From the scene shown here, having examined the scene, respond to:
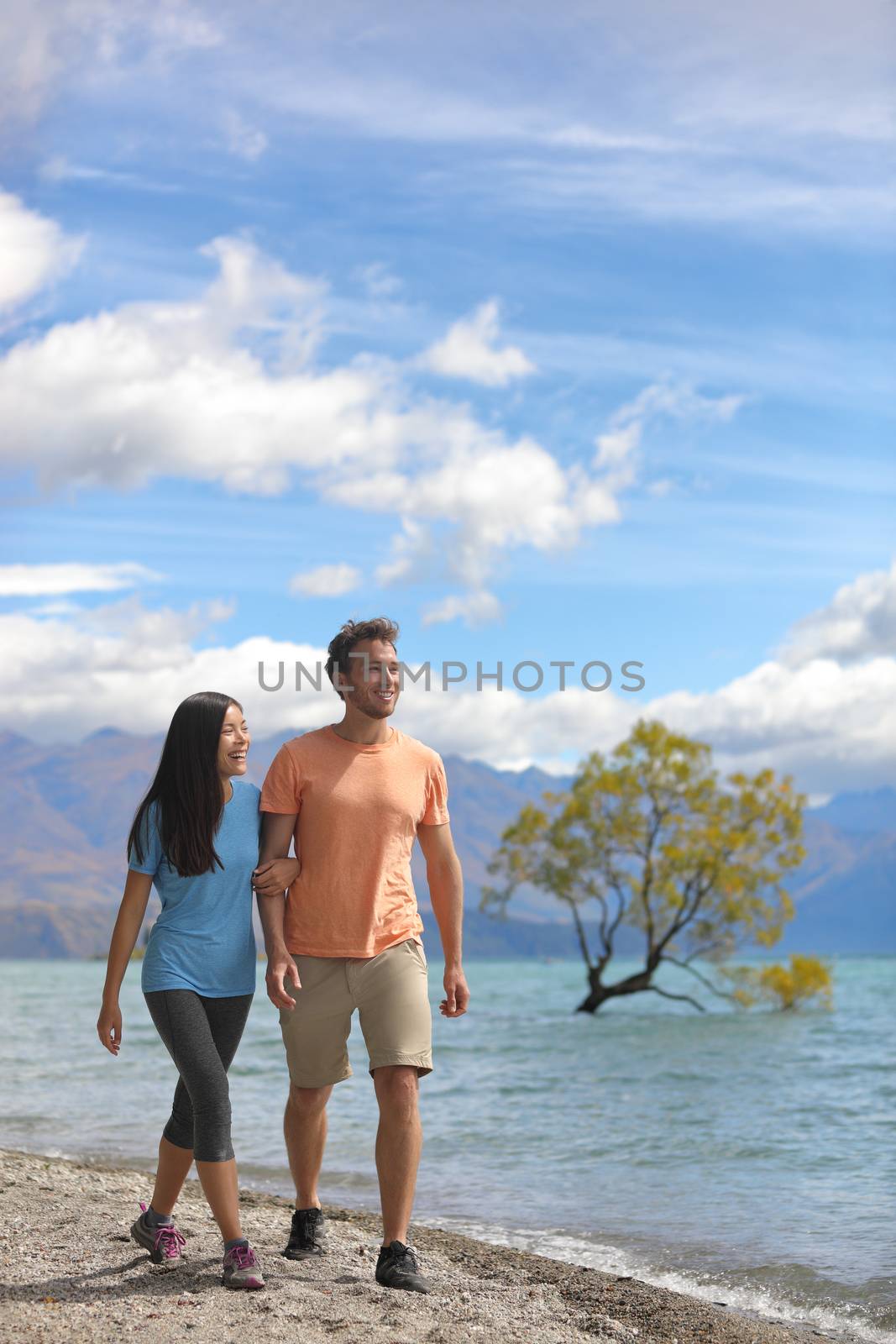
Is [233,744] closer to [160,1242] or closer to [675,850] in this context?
[160,1242]

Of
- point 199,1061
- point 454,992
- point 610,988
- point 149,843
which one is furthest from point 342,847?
point 610,988

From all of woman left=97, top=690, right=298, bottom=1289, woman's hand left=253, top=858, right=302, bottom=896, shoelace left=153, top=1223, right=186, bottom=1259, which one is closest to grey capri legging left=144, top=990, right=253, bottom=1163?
woman left=97, top=690, right=298, bottom=1289

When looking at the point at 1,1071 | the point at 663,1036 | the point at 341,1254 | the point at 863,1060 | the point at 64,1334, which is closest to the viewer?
the point at 64,1334

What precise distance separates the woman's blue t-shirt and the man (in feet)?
0.44

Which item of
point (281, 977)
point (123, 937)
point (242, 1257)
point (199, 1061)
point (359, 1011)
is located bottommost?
point (242, 1257)

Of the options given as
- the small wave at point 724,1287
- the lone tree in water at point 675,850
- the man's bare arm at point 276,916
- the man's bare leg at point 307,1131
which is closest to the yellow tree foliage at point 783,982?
the lone tree in water at point 675,850

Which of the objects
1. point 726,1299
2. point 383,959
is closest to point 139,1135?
point 726,1299

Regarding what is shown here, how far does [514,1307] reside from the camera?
5641mm

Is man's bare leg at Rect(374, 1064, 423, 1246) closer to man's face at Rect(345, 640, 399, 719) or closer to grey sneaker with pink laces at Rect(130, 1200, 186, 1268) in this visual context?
grey sneaker with pink laces at Rect(130, 1200, 186, 1268)

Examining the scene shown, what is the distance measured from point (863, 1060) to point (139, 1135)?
52.2 ft

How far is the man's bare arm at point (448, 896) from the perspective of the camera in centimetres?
588

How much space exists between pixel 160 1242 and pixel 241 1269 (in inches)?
23.1

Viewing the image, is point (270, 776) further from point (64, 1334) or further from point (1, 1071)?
point (1, 1071)

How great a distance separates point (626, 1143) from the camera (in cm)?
1305
